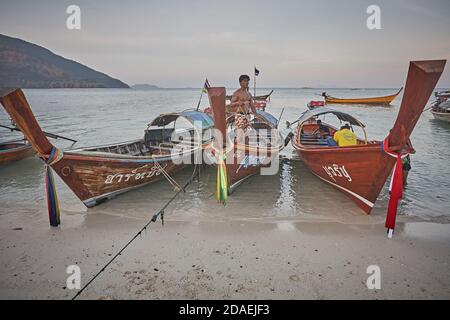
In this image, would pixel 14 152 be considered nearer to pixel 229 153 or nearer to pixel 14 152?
Result: pixel 14 152

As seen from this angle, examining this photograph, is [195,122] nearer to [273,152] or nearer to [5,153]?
[273,152]

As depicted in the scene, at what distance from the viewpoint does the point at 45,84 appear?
12544 centimetres

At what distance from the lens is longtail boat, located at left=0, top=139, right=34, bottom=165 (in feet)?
30.7

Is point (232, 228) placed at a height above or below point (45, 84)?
below

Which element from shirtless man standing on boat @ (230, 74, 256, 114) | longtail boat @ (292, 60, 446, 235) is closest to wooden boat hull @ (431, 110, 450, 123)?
longtail boat @ (292, 60, 446, 235)

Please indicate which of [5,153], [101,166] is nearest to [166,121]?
[101,166]

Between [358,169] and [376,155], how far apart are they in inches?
23.8

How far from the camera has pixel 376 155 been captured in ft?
15.9

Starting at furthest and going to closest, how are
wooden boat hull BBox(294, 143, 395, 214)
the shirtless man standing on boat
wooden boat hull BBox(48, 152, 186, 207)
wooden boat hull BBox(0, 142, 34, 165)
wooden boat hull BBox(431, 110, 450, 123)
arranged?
1. wooden boat hull BBox(431, 110, 450, 123)
2. wooden boat hull BBox(0, 142, 34, 165)
3. the shirtless man standing on boat
4. wooden boat hull BBox(48, 152, 186, 207)
5. wooden boat hull BBox(294, 143, 395, 214)

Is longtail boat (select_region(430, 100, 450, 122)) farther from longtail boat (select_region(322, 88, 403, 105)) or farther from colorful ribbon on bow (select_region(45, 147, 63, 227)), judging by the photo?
colorful ribbon on bow (select_region(45, 147, 63, 227))

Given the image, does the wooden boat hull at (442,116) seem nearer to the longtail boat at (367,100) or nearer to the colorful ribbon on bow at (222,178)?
the longtail boat at (367,100)

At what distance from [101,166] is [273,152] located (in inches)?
177

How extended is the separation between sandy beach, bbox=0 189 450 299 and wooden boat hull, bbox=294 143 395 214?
749 mm
